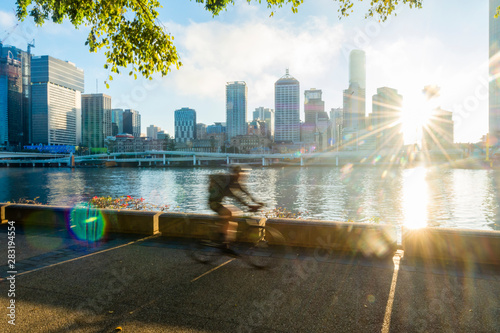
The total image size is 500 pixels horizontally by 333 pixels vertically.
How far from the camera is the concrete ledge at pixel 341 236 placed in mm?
6598

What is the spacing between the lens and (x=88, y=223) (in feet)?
28.1

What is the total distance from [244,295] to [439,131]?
8524 inches

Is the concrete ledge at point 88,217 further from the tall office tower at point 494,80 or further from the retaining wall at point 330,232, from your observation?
the tall office tower at point 494,80

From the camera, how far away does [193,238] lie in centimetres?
793

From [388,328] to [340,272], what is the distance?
5.83 feet

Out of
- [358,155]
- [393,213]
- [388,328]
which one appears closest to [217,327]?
[388,328]

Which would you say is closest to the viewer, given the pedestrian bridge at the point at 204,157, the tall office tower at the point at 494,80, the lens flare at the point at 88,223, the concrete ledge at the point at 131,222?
the concrete ledge at the point at 131,222

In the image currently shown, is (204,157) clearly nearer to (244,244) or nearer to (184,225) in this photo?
(184,225)

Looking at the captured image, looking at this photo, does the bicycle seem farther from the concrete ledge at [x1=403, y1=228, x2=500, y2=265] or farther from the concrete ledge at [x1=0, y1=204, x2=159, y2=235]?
the concrete ledge at [x1=403, y1=228, x2=500, y2=265]

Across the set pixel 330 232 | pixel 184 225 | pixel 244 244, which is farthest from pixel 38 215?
pixel 330 232

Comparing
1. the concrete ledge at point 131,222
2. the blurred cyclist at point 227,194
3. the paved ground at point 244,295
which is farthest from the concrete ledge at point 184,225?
the paved ground at point 244,295

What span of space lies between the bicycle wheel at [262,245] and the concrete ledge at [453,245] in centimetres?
248

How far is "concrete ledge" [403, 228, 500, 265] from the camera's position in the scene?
598 centimetres

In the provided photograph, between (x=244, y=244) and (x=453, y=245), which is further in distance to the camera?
(x=244, y=244)
